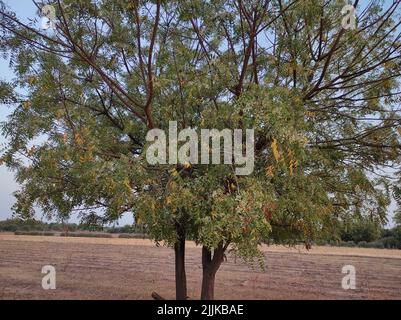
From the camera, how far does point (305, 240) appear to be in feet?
32.8

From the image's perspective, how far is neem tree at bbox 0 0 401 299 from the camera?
649 cm

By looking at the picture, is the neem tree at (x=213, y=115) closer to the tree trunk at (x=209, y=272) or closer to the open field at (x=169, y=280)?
the tree trunk at (x=209, y=272)

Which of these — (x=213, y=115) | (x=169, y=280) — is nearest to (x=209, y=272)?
(x=213, y=115)

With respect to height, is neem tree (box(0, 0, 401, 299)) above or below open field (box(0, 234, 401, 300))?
above

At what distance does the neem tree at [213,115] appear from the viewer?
6.49m

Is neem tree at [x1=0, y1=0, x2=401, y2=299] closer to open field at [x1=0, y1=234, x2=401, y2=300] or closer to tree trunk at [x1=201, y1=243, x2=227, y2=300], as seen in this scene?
tree trunk at [x1=201, y1=243, x2=227, y2=300]

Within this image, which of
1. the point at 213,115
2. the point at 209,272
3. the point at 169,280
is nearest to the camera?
the point at 213,115

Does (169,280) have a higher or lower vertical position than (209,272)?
lower

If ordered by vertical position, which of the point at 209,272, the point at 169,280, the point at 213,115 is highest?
the point at 213,115

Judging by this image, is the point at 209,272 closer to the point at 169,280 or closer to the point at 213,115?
the point at 213,115

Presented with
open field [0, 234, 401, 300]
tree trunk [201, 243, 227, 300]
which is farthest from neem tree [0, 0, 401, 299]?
open field [0, 234, 401, 300]

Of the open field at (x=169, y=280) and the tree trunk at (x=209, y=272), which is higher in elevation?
the tree trunk at (x=209, y=272)

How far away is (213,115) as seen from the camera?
7762 millimetres

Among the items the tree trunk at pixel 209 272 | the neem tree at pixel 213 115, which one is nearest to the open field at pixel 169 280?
the tree trunk at pixel 209 272
